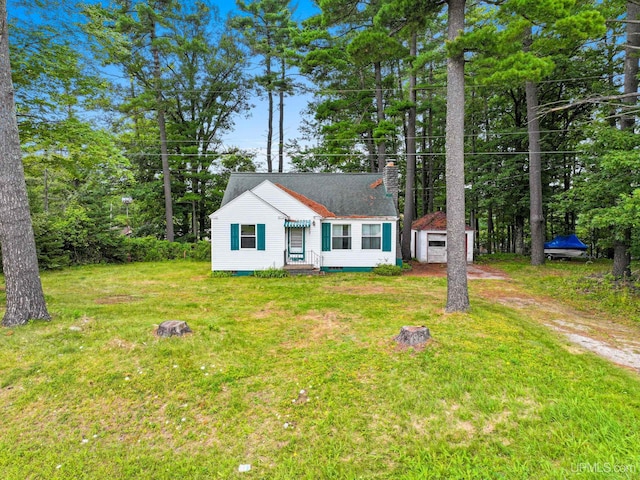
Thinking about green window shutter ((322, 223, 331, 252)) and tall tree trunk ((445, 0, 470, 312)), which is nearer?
tall tree trunk ((445, 0, 470, 312))

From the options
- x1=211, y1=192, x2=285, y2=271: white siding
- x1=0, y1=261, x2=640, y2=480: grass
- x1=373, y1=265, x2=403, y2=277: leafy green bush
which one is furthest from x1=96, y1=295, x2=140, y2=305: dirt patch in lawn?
x1=373, y1=265, x2=403, y2=277: leafy green bush

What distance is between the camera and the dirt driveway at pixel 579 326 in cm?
496

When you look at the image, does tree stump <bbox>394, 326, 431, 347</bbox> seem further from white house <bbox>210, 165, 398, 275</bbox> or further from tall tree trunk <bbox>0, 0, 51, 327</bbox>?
white house <bbox>210, 165, 398, 275</bbox>

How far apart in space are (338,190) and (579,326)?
36.1ft

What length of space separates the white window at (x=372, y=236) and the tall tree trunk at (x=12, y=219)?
11025 millimetres

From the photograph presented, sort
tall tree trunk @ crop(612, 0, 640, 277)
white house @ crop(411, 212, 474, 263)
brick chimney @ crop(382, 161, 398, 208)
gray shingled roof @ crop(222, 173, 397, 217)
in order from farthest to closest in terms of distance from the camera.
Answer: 1. white house @ crop(411, 212, 474, 263)
2. brick chimney @ crop(382, 161, 398, 208)
3. gray shingled roof @ crop(222, 173, 397, 217)
4. tall tree trunk @ crop(612, 0, 640, 277)

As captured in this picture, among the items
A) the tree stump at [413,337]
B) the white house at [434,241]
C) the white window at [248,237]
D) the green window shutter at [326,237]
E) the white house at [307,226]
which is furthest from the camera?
the white house at [434,241]

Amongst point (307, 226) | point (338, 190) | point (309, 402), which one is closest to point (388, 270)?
point (307, 226)

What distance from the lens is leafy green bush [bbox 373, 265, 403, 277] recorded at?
1302 centimetres

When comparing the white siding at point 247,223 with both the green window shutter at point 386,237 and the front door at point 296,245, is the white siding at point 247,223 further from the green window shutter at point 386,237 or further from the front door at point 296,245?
the green window shutter at point 386,237

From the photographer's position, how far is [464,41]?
5668 millimetres

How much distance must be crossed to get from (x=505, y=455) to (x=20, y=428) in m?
4.77

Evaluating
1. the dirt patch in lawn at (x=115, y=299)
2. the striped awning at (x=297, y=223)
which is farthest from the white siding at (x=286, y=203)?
the dirt patch in lawn at (x=115, y=299)

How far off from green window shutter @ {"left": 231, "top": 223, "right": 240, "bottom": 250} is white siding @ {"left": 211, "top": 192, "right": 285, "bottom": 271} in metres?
0.15
